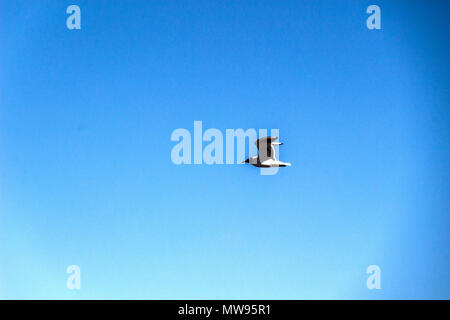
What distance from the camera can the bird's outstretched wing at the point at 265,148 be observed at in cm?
418

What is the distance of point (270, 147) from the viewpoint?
4211 mm

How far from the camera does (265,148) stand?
4199mm

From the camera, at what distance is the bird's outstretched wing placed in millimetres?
4176
